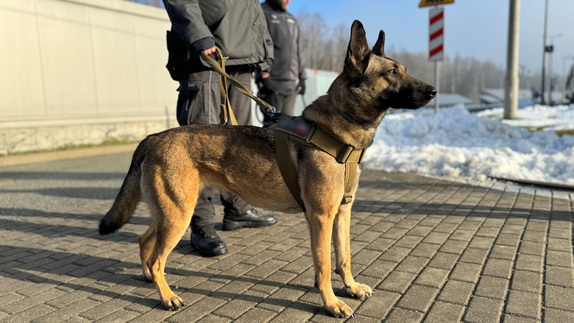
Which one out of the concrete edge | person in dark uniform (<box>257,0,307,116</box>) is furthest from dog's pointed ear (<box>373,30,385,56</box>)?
the concrete edge

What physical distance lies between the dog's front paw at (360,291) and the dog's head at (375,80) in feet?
4.12

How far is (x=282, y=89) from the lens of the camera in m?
6.73

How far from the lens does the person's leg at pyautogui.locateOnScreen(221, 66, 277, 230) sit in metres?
4.28

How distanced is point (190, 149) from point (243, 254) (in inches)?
53.5

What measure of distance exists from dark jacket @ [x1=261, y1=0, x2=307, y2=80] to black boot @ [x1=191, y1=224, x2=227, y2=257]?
11.5 ft

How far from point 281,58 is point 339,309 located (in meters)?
4.91

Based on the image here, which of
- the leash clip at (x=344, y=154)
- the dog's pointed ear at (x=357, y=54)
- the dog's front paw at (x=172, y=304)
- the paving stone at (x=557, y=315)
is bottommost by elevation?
the paving stone at (x=557, y=315)

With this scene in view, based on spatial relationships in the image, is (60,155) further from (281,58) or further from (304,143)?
(304,143)

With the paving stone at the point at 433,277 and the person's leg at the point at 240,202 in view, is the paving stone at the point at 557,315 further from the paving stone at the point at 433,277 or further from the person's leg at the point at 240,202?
the person's leg at the point at 240,202

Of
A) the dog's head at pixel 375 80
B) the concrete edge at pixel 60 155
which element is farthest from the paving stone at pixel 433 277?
the concrete edge at pixel 60 155

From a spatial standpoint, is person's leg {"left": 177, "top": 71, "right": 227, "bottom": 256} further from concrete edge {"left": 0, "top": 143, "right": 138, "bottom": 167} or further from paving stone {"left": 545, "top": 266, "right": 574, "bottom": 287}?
concrete edge {"left": 0, "top": 143, "right": 138, "bottom": 167}

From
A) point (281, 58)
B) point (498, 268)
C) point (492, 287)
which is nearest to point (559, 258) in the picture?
point (498, 268)

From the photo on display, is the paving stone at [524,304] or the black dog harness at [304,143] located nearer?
the paving stone at [524,304]

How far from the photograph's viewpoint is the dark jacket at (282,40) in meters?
6.50
